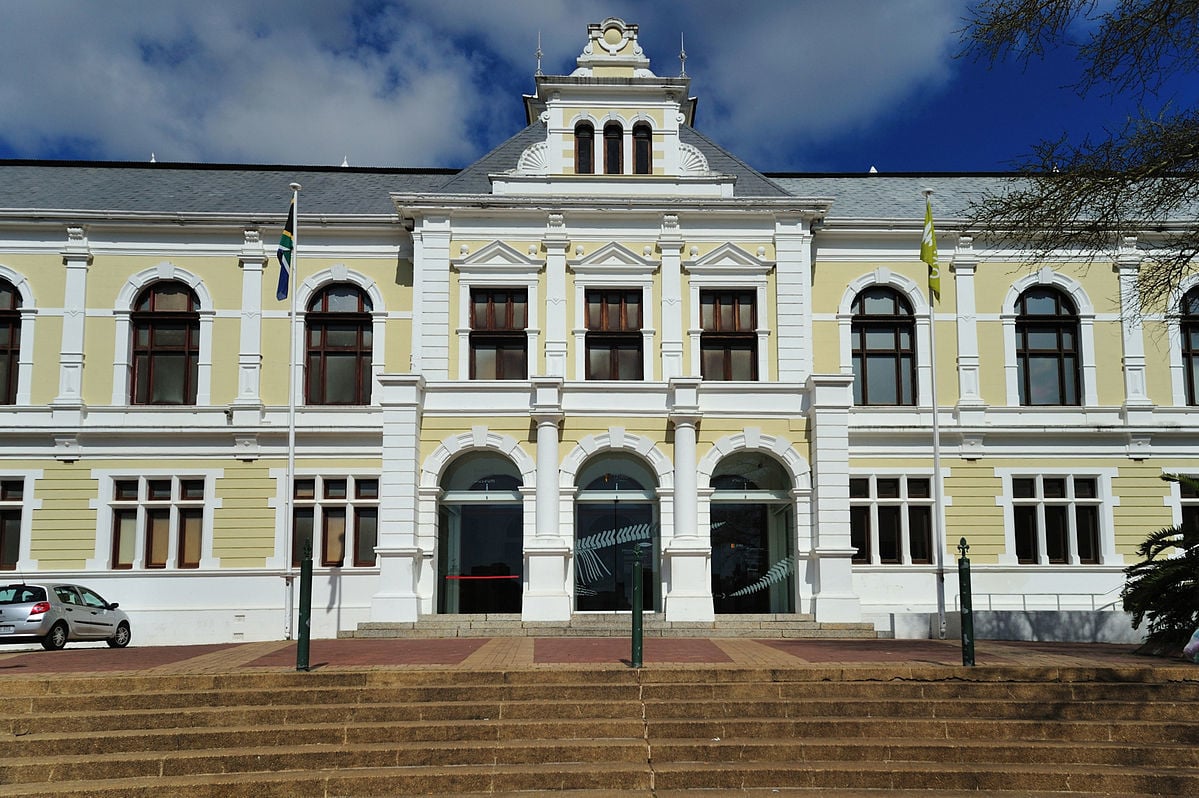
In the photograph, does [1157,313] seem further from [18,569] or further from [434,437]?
[18,569]

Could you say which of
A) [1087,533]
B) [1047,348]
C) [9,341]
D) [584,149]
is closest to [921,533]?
[1087,533]

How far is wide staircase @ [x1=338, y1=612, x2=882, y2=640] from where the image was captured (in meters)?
21.5

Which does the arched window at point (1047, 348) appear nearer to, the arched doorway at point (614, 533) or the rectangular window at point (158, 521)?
the arched doorway at point (614, 533)

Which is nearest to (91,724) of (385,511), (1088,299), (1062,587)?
(385,511)

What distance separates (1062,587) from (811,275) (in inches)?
364

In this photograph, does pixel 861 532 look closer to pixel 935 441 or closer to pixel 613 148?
pixel 935 441

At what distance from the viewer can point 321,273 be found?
26.7 meters

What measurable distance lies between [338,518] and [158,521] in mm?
4080

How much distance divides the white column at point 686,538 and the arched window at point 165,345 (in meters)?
11.4

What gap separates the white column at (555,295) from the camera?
2480 cm

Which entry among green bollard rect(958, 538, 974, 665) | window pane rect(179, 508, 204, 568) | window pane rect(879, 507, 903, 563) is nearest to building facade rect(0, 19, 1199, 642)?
window pane rect(179, 508, 204, 568)

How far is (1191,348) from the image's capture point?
27031mm

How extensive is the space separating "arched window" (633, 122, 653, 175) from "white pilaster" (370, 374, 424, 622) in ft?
24.4

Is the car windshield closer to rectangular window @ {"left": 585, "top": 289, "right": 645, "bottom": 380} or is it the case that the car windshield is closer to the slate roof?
the slate roof
